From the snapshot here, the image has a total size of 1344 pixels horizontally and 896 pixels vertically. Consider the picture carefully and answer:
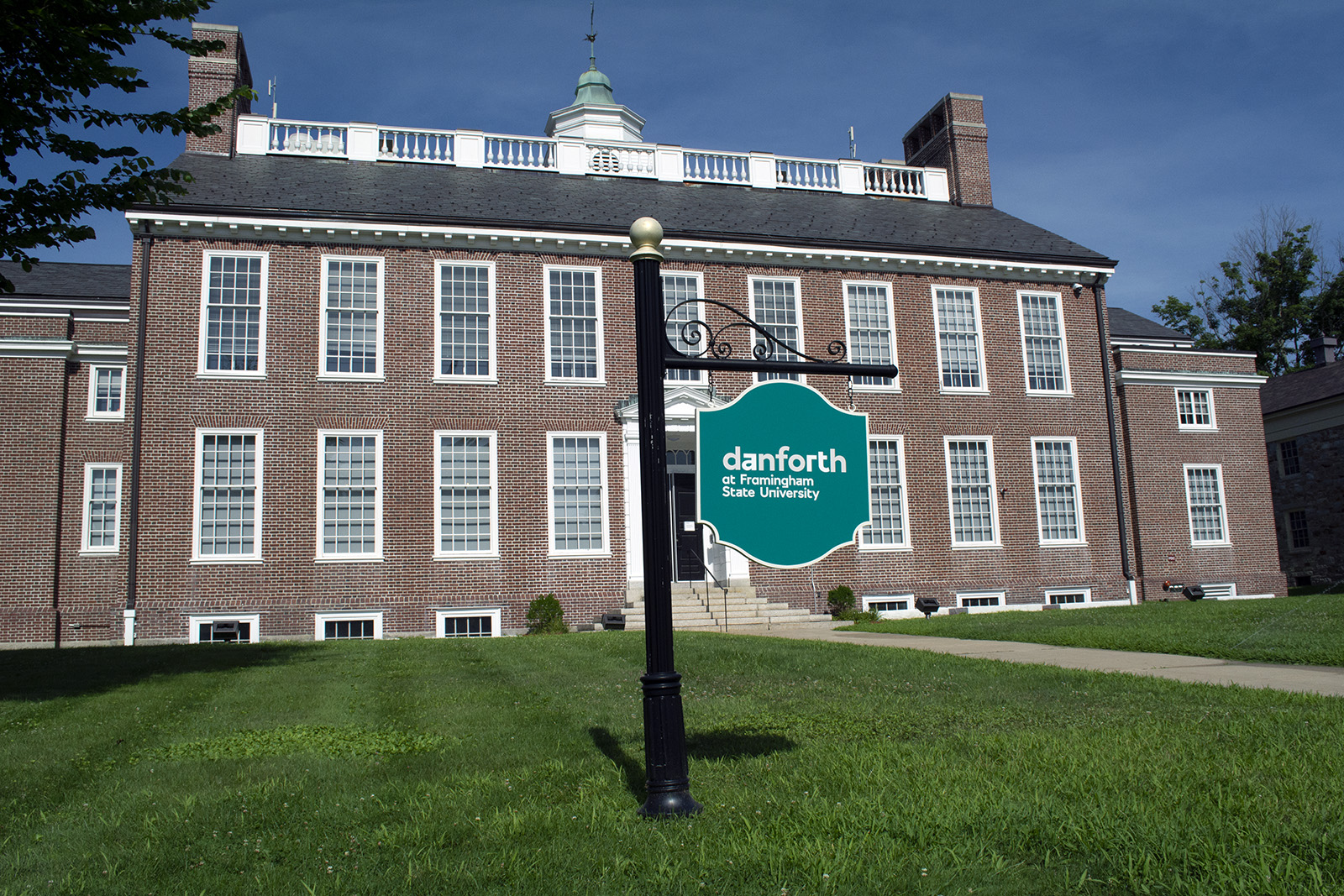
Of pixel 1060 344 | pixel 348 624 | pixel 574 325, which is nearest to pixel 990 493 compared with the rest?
pixel 1060 344

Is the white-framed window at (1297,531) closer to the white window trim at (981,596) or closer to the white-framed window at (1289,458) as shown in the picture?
Answer: the white-framed window at (1289,458)

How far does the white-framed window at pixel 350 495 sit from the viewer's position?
63.2 feet

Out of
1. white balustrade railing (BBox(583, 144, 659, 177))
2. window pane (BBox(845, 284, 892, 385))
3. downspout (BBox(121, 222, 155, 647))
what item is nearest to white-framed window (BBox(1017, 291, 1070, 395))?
window pane (BBox(845, 284, 892, 385))

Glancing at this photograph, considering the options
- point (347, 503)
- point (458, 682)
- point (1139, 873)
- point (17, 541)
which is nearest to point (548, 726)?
point (458, 682)

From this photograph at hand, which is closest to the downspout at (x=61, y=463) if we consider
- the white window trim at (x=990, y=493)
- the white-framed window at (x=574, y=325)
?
the white-framed window at (x=574, y=325)

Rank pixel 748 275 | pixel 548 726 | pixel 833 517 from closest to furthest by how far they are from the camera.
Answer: pixel 833 517, pixel 548 726, pixel 748 275

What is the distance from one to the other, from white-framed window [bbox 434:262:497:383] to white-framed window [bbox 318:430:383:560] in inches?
86.6

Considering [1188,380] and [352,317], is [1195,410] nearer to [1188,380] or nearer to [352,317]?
[1188,380]

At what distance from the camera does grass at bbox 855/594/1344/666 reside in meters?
10.8

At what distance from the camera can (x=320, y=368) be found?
1967cm

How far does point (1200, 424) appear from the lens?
25062 millimetres

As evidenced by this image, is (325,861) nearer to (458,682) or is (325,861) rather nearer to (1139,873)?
(1139,873)

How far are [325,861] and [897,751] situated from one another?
3.45 m

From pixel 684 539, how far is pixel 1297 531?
2479 centimetres
